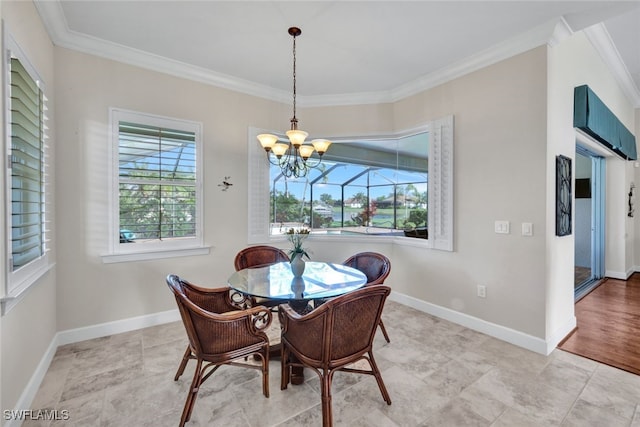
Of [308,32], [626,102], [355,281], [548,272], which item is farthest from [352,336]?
[626,102]

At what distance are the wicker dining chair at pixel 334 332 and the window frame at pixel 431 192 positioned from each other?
1.98 m

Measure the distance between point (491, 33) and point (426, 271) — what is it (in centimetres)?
262

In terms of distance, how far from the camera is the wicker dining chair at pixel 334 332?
1631mm

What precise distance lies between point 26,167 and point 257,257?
2.03 meters

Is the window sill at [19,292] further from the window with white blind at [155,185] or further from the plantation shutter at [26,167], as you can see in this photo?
the window with white blind at [155,185]

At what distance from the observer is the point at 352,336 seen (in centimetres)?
175

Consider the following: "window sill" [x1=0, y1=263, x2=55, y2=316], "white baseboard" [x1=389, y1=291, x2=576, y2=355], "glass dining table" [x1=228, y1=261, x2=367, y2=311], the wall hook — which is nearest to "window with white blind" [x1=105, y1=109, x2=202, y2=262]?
the wall hook

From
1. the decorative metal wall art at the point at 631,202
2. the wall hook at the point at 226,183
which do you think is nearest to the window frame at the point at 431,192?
the wall hook at the point at 226,183

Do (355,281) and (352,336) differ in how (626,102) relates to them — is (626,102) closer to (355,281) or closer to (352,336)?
(355,281)

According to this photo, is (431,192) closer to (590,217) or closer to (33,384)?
(590,217)

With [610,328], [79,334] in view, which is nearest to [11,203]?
[79,334]

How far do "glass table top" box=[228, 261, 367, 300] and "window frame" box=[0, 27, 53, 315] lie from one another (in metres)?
1.25

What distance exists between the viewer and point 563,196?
2857 millimetres

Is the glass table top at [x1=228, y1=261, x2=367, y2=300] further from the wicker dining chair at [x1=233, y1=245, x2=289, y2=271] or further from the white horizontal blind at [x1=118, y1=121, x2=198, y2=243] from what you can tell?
the white horizontal blind at [x1=118, y1=121, x2=198, y2=243]
